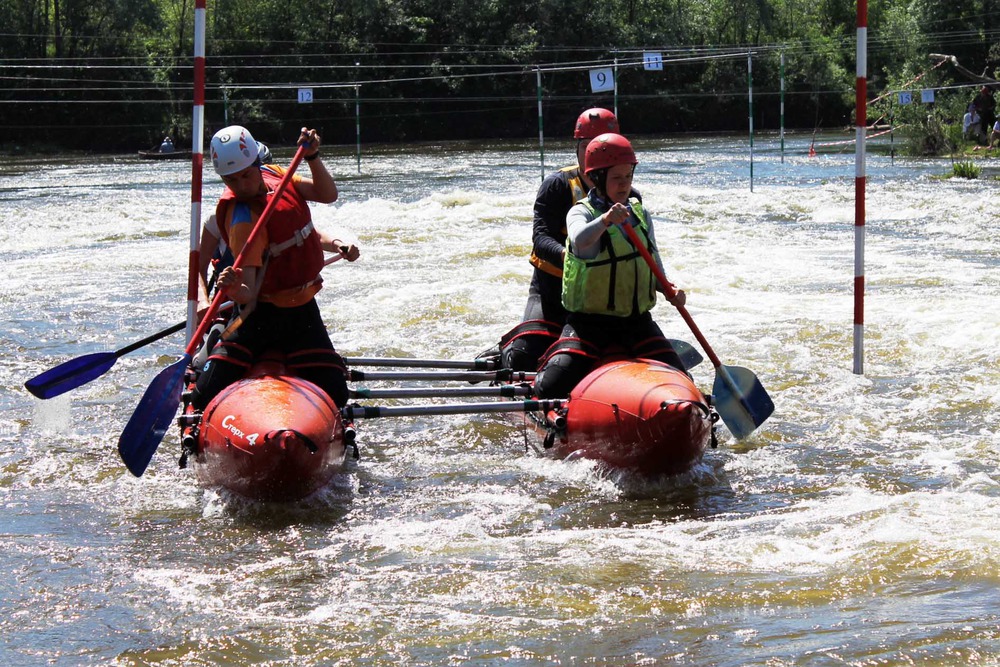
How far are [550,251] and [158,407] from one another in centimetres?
206

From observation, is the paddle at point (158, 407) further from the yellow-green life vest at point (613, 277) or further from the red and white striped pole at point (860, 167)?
the red and white striped pole at point (860, 167)

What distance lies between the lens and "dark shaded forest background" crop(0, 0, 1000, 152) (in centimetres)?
4434

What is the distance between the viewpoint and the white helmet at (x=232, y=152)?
554cm

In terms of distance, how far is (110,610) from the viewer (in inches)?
169

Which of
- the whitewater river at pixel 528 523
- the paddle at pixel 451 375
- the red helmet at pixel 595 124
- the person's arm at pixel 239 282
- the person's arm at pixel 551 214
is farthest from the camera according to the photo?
the paddle at pixel 451 375

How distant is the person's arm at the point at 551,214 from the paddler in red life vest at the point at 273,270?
104cm

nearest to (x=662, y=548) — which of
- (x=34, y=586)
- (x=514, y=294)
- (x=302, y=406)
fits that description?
(x=302, y=406)

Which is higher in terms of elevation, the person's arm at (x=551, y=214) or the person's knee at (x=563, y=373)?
the person's arm at (x=551, y=214)

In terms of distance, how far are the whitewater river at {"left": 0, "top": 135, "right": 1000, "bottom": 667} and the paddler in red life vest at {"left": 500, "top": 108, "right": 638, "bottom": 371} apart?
489mm

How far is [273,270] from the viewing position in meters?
5.73

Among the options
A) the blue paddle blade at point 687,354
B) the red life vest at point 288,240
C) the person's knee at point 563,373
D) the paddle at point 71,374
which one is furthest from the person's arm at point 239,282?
the blue paddle blade at point 687,354

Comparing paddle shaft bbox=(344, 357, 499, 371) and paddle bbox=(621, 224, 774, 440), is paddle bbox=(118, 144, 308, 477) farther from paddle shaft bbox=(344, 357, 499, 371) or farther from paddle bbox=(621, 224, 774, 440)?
paddle bbox=(621, 224, 774, 440)

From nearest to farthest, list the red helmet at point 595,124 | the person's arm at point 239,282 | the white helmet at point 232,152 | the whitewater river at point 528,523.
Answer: the whitewater river at point 528,523
the person's arm at point 239,282
the white helmet at point 232,152
the red helmet at point 595,124

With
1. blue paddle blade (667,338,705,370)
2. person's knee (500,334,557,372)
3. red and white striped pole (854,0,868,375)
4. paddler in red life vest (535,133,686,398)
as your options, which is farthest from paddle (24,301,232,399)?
red and white striped pole (854,0,868,375)
